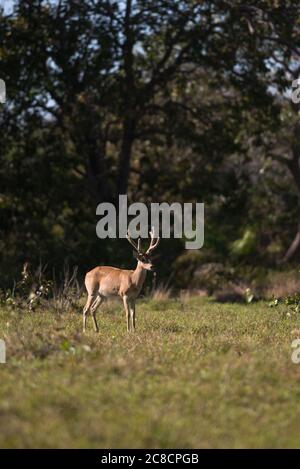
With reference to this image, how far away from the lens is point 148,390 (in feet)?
25.8

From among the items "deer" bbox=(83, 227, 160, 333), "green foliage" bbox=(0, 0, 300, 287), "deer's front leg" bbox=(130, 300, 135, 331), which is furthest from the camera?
"green foliage" bbox=(0, 0, 300, 287)

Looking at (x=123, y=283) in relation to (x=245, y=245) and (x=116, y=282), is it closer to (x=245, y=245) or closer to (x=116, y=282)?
(x=116, y=282)

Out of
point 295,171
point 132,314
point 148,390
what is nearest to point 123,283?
point 132,314

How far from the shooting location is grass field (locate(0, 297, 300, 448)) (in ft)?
22.1

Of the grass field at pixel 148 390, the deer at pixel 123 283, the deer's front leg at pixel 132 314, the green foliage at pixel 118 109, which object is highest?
the green foliage at pixel 118 109

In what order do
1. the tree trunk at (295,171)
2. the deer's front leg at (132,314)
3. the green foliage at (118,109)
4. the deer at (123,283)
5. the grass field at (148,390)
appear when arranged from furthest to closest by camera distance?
the tree trunk at (295,171), the green foliage at (118,109), the deer at (123,283), the deer's front leg at (132,314), the grass field at (148,390)

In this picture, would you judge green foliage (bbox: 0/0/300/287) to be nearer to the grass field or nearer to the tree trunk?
the tree trunk

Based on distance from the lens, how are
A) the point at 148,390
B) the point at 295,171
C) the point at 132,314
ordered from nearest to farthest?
the point at 148,390 → the point at 132,314 → the point at 295,171

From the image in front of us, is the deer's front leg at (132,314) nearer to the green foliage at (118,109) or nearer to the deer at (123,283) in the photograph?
the deer at (123,283)

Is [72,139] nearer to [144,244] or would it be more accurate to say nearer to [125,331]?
[144,244]

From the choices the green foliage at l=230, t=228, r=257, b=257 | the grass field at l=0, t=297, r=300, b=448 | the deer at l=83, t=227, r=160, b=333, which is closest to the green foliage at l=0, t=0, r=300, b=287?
the green foliage at l=230, t=228, r=257, b=257

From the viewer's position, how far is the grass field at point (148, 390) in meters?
6.73

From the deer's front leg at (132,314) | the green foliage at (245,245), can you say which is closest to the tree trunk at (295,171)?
the green foliage at (245,245)

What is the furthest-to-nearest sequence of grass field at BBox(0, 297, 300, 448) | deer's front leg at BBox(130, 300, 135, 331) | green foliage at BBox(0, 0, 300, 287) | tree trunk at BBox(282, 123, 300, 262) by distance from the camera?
1. tree trunk at BBox(282, 123, 300, 262)
2. green foliage at BBox(0, 0, 300, 287)
3. deer's front leg at BBox(130, 300, 135, 331)
4. grass field at BBox(0, 297, 300, 448)
